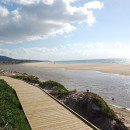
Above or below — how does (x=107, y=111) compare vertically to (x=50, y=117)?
below

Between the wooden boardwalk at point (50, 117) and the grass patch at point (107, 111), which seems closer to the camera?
the wooden boardwalk at point (50, 117)

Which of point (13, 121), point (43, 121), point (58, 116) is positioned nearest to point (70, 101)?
point (58, 116)

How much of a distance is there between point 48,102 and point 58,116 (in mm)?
2461

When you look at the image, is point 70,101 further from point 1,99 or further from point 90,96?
point 1,99

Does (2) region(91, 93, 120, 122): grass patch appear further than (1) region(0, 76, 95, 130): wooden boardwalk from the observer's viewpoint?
Yes

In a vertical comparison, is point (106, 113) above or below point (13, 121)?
below

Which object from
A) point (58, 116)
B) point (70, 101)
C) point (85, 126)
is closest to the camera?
point (85, 126)

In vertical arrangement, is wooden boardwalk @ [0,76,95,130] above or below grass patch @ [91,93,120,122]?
above

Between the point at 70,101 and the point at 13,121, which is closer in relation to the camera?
the point at 13,121

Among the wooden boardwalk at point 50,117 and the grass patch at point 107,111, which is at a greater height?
the wooden boardwalk at point 50,117

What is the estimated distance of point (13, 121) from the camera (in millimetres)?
6328

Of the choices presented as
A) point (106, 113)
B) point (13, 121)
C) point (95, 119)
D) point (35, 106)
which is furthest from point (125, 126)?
point (13, 121)

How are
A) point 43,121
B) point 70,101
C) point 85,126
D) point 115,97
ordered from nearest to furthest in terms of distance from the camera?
point 85,126
point 43,121
point 70,101
point 115,97

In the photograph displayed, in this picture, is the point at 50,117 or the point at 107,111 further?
the point at 107,111
